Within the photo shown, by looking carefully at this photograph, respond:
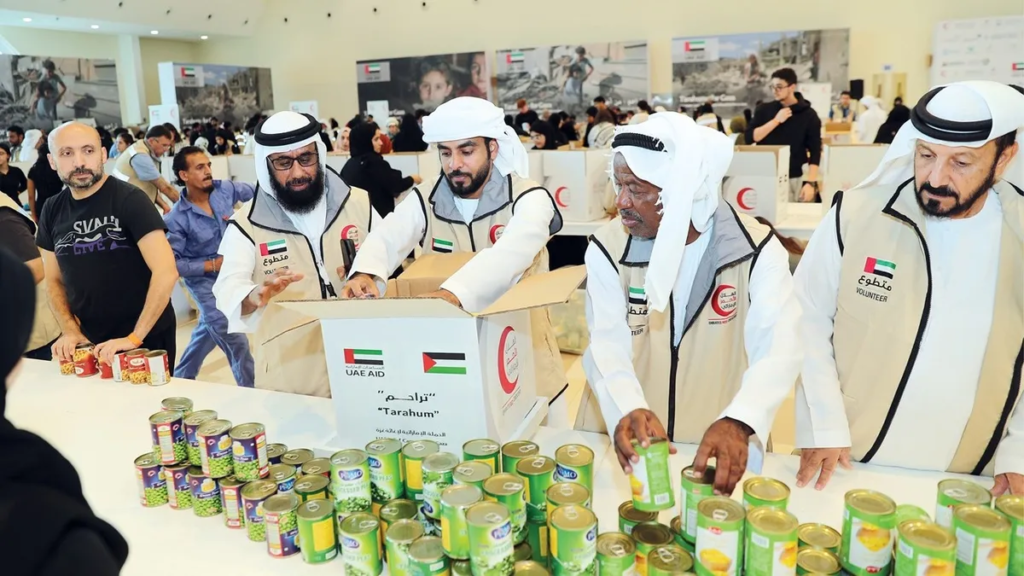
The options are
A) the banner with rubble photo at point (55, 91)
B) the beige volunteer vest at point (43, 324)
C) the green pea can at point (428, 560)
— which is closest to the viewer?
the green pea can at point (428, 560)

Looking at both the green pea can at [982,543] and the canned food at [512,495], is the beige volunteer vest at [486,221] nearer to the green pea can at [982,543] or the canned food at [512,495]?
the canned food at [512,495]

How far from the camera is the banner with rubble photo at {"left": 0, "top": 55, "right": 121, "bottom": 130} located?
1296 centimetres

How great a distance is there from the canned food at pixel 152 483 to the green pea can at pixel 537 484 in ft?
2.59

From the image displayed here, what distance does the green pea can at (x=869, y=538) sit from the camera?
105cm

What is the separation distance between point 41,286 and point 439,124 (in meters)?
2.03

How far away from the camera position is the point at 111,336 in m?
2.96

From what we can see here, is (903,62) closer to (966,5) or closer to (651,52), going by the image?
(966,5)

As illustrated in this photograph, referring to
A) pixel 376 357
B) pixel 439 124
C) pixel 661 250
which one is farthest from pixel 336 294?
pixel 661 250

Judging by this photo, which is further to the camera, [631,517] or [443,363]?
[443,363]

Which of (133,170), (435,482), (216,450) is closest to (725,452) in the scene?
(435,482)

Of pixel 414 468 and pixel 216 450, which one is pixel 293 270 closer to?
pixel 216 450

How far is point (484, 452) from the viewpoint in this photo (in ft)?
4.29

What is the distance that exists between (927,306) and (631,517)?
871 mm

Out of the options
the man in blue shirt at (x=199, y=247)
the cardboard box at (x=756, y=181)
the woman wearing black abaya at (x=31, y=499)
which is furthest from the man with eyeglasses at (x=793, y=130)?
the woman wearing black abaya at (x=31, y=499)
